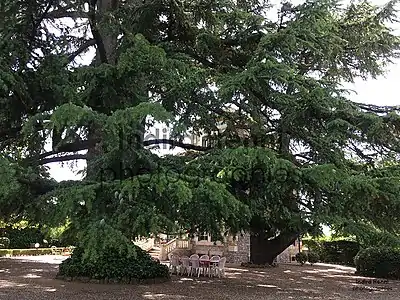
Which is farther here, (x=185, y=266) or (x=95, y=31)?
(x=185, y=266)

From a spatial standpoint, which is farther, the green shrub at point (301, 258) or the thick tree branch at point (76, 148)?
the green shrub at point (301, 258)

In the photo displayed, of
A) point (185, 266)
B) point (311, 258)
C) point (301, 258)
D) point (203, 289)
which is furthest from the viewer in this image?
point (311, 258)

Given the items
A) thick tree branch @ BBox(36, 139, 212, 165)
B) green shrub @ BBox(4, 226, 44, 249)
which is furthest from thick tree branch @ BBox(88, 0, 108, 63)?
green shrub @ BBox(4, 226, 44, 249)

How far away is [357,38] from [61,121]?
9828 millimetres

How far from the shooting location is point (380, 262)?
747 inches

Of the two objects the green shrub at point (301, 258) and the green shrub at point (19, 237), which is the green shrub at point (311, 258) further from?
the green shrub at point (19, 237)

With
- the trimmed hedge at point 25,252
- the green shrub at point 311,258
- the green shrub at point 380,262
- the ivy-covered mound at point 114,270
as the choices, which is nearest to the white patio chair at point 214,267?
the ivy-covered mound at point 114,270

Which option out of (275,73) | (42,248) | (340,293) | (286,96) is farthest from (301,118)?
(42,248)

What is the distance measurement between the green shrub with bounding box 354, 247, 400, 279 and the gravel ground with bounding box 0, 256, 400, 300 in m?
1.38

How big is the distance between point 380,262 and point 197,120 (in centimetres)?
1159

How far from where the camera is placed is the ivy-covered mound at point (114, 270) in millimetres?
14500

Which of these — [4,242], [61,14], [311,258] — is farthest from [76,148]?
[4,242]

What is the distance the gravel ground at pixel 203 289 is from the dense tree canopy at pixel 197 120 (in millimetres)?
2405

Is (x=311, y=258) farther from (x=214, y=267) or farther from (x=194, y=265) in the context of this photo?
(x=194, y=265)
